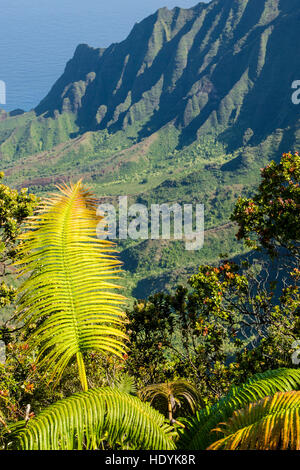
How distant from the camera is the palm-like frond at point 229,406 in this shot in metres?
2.80

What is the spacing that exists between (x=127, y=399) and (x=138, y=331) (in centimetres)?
884

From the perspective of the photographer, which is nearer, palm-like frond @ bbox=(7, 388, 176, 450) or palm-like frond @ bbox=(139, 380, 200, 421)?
palm-like frond @ bbox=(7, 388, 176, 450)

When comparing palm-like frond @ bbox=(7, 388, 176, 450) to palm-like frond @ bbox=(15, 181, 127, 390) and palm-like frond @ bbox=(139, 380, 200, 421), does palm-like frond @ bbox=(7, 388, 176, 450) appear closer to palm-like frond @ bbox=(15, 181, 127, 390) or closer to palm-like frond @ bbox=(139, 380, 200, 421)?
Result: palm-like frond @ bbox=(15, 181, 127, 390)

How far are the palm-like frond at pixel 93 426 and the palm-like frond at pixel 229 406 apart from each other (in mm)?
442

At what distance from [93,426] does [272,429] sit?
1075mm

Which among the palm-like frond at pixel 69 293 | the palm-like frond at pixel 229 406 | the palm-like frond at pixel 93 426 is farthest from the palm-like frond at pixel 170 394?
the palm-like frond at pixel 69 293

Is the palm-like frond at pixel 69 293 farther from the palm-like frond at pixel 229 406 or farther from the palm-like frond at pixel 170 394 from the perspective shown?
the palm-like frond at pixel 170 394

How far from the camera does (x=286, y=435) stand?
1.89 metres

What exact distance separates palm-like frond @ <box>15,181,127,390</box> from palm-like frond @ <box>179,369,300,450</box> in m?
1.02

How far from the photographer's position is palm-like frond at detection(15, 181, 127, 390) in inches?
95.0

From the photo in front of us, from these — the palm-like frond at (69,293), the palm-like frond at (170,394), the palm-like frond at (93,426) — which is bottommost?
the palm-like frond at (170,394)

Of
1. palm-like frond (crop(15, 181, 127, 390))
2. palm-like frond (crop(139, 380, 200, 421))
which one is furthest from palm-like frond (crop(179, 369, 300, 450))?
palm-like frond (crop(15, 181, 127, 390))
